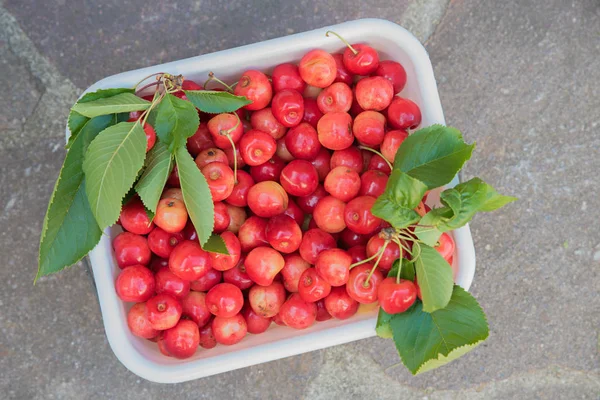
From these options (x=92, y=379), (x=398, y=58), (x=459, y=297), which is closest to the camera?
(x=459, y=297)

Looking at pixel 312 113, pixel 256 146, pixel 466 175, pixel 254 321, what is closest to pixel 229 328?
pixel 254 321

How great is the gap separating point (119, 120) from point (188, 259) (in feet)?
0.99

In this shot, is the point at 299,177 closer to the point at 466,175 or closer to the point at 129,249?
the point at 129,249

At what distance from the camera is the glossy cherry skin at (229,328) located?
1.18 meters

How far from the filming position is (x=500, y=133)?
1.62 metres

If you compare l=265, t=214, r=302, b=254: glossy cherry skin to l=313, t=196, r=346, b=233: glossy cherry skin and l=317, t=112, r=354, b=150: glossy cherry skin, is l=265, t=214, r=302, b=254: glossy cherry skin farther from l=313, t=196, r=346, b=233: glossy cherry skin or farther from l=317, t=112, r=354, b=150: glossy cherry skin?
l=317, t=112, r=354, b=150: glossy cherry skin

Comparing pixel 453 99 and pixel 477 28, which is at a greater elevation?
pixel 477 28

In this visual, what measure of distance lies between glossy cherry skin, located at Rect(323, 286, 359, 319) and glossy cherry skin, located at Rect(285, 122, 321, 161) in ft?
0.95

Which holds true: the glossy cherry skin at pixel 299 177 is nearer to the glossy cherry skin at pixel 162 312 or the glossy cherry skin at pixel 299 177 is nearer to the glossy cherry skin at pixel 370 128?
the glossy cherry skin at pixel 370 128

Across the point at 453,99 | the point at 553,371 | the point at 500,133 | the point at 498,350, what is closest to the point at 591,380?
the point at 553,371

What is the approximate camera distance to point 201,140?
1.22m

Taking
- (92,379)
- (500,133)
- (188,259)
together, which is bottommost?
(92,379)

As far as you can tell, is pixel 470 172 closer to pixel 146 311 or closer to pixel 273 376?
pixel 273 376

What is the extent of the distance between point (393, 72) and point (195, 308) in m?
0.65
